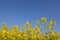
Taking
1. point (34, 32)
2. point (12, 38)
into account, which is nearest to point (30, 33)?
point (34, 32)

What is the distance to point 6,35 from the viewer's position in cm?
665

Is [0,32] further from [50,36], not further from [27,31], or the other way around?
[50,36]

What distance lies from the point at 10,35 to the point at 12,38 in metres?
0.15

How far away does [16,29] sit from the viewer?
688 centimetres

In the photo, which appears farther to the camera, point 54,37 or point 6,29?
point 6,29

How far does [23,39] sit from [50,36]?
0.76m

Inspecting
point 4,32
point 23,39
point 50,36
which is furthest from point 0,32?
point 50,36

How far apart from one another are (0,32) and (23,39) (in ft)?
2.33

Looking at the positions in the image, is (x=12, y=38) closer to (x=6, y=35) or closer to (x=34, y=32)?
(x=6, y=35)

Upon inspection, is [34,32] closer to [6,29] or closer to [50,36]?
[50,36]

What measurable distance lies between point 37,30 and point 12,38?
737mm

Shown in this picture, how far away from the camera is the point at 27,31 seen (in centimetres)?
666

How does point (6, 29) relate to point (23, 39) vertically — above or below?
above

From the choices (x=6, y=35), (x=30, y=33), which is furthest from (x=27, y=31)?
(x=6, y=35)
